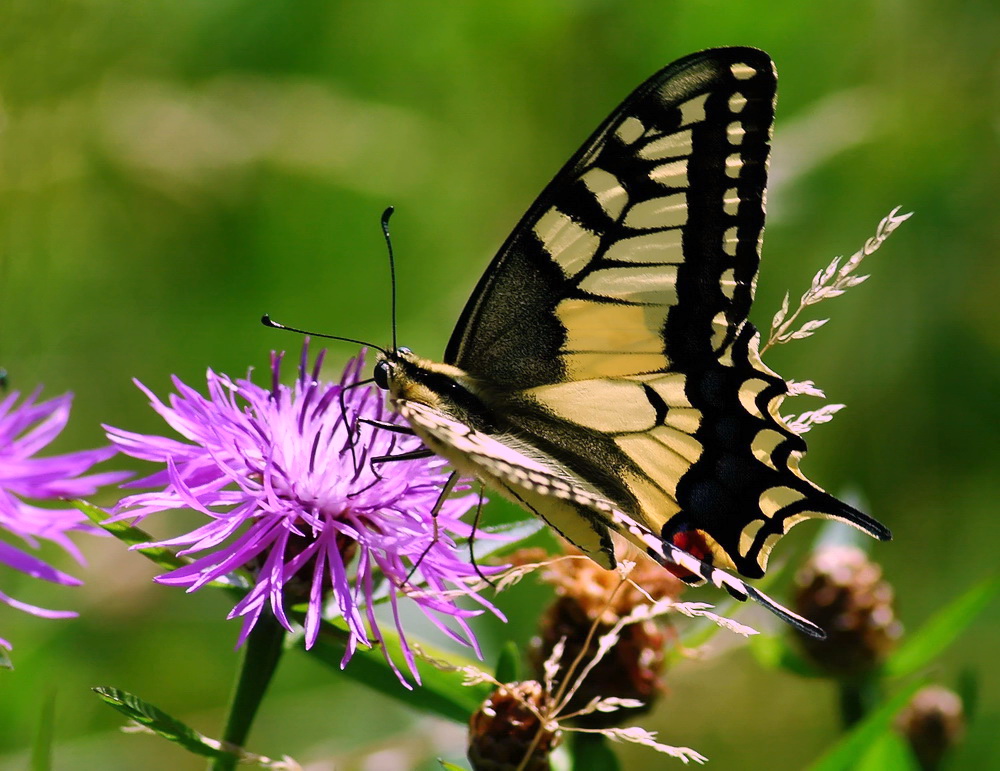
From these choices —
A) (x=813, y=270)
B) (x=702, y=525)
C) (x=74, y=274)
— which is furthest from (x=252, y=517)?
(x=813, y=270)

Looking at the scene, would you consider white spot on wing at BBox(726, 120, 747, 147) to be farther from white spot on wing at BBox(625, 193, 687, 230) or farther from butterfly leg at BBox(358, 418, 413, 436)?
butterfly leg at BBox(358, 418, 413, 436)

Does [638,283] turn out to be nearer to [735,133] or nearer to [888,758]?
[735,133]

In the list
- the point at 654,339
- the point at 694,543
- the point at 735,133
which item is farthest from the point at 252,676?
the point at 735,133

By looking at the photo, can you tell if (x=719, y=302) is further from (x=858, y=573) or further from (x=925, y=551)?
(x=925, y=551)

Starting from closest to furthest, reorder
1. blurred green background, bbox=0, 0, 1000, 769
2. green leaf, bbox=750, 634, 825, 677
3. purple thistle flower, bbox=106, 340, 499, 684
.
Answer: purple thistle flower, bbox=106, 340, 499, 684 → green leaf, bbox=750, 634, 825, 677 → blurred green background, bbox=0, 0, 1000, 769

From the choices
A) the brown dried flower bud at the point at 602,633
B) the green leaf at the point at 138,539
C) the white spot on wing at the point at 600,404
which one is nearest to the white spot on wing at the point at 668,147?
the white spot on wing at the point at 600,404

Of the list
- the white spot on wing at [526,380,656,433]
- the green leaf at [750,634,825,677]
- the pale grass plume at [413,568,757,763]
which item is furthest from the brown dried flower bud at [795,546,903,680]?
the pale grass plume at [413,568,757,763]
